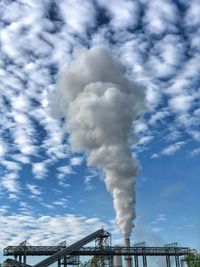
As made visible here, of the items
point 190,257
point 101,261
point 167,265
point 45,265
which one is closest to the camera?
point 190,257

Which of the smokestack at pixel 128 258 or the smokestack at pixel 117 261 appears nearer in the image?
the smokestack at pixel 128 258

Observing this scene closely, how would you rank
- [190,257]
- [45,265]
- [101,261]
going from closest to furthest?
[190,257] → [45,265] → [101,261]

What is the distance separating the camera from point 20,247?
253 ft

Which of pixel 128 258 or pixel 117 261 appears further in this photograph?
pixel 117 261

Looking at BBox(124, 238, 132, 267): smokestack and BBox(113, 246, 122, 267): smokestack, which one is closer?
BBox(124, 238, 132, 267): smokestack

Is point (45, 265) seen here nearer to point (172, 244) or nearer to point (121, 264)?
point (121, 264)

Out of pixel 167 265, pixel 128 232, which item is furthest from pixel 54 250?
pixel 167 265

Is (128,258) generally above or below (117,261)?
above

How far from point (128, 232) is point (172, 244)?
19.4 metres

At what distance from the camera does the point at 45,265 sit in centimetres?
6981

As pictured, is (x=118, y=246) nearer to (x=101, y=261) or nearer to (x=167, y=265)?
(x=101, y=261)

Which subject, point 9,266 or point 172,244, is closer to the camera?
point 9,266

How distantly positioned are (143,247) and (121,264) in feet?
17.2

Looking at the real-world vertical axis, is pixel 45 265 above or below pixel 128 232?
below
